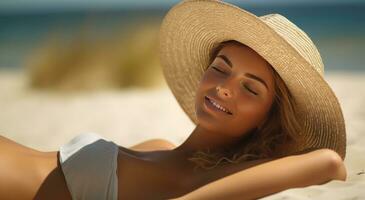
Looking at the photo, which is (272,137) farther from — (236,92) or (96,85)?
(96,85)

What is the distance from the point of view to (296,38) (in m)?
2.79

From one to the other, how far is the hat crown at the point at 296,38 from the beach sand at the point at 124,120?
0.57m

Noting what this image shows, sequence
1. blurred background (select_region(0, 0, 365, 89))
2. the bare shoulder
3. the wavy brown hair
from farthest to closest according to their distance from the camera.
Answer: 1. blurred background (select_region(0, 0, 365, 89))
2. the bare shoulder
3. the wavy brown hair

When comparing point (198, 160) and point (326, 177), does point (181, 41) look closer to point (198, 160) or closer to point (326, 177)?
point (198, 160)

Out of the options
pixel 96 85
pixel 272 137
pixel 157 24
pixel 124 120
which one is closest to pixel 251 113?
pixel 272 137

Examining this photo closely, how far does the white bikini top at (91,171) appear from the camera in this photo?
8.61 feet

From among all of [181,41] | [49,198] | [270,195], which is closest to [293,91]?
[270,195]

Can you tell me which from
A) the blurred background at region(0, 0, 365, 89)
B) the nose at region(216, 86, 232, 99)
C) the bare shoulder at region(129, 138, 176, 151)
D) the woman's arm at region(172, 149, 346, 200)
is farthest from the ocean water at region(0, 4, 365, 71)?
the woman's arm at region(172, 149, 346, 200)

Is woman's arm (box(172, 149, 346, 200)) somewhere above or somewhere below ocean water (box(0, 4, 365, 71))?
below

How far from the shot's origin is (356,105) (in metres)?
5.94

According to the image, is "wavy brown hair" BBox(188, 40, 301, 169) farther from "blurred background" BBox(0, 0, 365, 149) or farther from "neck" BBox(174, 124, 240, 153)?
"blurred background" BBox(0, 0, 365, 149)

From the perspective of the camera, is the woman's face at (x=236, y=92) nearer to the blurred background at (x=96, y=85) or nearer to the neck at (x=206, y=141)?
the neck at (x=206, y=141)

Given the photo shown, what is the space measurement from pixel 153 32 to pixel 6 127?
14.1 ft

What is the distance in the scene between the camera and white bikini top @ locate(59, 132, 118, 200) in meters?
2.62
